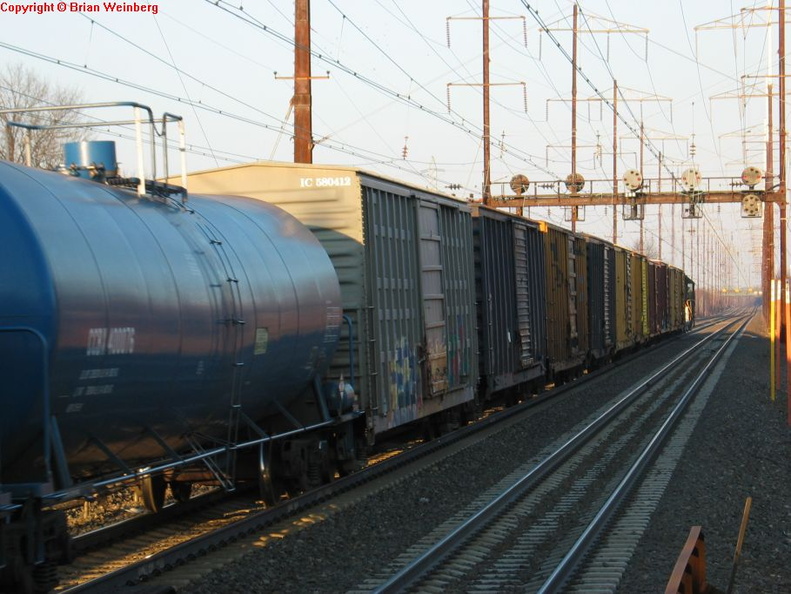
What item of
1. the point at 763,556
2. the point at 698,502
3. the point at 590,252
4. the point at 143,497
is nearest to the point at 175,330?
the point at 143,497

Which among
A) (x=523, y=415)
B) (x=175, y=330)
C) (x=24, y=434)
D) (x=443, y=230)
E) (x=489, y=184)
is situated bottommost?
(x=523, y=415)

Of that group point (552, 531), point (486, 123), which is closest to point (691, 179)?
point (486, 123)

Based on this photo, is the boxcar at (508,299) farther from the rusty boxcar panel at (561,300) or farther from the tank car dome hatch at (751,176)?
the tank car dome hatch at (751,176)

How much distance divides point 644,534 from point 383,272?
5084 mm

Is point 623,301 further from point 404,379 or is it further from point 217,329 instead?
point 217,329

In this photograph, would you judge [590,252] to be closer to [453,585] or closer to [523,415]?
[523,415]

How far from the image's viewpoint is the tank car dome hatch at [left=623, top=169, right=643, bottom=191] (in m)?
42.2

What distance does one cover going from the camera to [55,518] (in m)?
6.85

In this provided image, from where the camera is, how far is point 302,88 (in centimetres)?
1928

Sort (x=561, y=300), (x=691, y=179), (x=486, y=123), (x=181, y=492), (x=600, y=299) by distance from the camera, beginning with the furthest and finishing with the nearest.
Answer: (x=691, y=179) → (x=486, y=123) → (x=600, y=299) → (x=561, y=300) → (x=181, y=492)

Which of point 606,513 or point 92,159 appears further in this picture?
point 606,513

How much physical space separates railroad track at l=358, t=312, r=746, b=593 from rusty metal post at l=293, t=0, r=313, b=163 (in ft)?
23.0

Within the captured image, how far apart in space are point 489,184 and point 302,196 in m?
23.9

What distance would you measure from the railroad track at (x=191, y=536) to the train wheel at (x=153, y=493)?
15 cm
